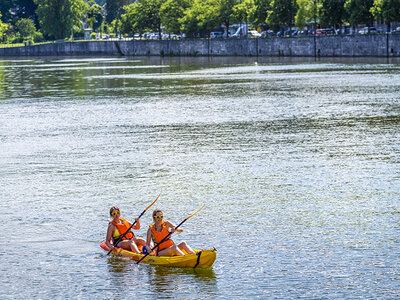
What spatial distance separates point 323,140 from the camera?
34906 mm

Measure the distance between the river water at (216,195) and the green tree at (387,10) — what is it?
53.0 m

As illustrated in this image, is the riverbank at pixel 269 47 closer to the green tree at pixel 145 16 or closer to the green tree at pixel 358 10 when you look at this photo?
the green tree at pixel 358 10

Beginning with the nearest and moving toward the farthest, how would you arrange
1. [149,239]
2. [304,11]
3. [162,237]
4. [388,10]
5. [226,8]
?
1. [162,237]
2. [149,239]
3. [388,10]
4. [304,11]
5. [226,8]

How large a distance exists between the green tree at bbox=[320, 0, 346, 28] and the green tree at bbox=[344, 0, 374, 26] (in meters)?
3.05

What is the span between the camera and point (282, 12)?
128 metres

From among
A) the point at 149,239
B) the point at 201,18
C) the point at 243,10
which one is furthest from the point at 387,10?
the point at 149,239

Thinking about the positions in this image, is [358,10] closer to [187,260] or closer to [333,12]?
[333,12]

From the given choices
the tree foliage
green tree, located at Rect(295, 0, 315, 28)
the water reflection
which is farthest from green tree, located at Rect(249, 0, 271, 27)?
the water reflection

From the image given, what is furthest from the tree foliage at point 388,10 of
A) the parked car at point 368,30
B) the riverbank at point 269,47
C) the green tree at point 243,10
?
the green tree at point 243,10

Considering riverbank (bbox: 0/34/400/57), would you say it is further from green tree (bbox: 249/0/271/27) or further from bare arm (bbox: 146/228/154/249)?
bare arm (bbox: 146/228/154/249)

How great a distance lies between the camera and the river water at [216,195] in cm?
1645

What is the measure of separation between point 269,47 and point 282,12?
22.2 ft

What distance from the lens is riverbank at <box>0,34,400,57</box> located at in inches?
4264

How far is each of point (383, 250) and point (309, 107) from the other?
107 ft
